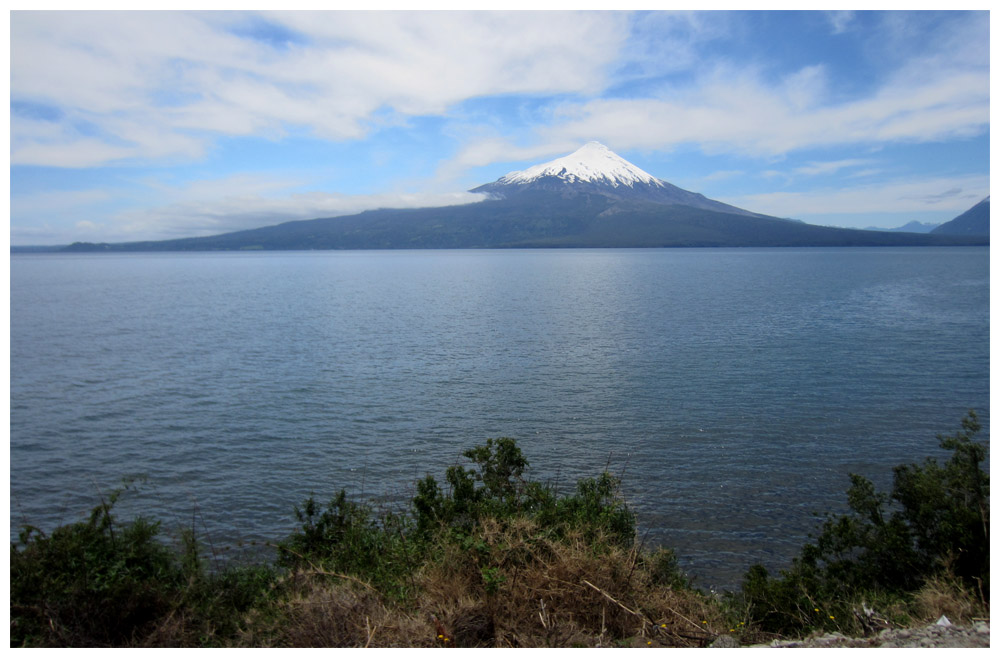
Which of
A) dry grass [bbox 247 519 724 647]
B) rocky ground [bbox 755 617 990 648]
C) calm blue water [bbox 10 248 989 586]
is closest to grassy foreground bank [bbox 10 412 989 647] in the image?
dry grass [bbox 247 519 724 647]

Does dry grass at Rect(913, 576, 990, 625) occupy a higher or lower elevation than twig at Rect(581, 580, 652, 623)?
lower

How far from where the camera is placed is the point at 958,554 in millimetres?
8367

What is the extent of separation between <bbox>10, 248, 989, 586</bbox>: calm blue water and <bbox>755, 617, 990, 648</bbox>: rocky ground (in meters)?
5.93

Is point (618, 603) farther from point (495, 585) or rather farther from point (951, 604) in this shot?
point (951, 604)

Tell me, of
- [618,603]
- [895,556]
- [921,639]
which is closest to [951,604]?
[921,639]

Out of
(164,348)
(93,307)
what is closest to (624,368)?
(164,348)

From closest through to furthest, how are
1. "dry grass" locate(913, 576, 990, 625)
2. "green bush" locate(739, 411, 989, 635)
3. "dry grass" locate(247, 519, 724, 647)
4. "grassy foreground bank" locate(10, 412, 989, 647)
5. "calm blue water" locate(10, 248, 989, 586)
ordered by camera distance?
1. "dry grass" locate(247, 519, 724, 647)
2. "grassy foreground bank" locate(10, 412, 989, 647)
3. "dry grass" locate(913, 576, 990, 625)
4. "green bush" locate(739, 411, 989, 635)
5. "calm blue water" locate(10, 248, 989, 586)

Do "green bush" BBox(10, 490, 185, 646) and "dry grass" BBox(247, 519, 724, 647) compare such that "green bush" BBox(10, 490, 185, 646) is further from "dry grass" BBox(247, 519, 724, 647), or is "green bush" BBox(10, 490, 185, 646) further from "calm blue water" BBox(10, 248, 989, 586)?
"calm blue water" BBox(10, 248, 989, 586)

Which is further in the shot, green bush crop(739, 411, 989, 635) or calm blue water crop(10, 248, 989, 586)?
calm blue water crop(10, 248, 989, 586)

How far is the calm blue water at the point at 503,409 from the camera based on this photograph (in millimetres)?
15125

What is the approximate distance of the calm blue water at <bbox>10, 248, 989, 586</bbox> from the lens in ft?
49.6

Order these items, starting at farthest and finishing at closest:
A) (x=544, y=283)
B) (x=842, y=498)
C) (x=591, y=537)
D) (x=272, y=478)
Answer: (x=544, y=283)
(x=272, y=478)
(x=842, y=498)
(x=591, y=537)

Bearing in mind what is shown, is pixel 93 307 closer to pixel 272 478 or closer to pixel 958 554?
pixel 272 478

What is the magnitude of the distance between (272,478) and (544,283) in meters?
72.5
